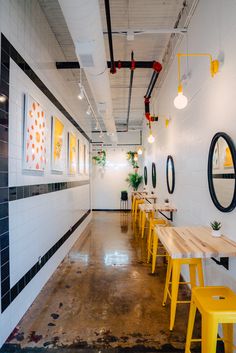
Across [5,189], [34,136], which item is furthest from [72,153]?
[5,189]

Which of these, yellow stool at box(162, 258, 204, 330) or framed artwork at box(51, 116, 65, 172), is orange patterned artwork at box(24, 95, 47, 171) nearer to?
framed artwork at box(51, 116, 65, 172)

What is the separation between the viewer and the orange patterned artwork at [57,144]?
3354 mm

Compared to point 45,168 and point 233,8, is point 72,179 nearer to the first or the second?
point 45,168

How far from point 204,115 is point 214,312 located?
6.26 ft

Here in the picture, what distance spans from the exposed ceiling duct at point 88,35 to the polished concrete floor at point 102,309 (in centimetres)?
293

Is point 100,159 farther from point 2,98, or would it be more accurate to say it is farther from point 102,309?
point 2,98

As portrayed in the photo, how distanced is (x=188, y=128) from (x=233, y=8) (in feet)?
4.53

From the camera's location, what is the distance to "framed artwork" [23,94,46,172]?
93.3 inches

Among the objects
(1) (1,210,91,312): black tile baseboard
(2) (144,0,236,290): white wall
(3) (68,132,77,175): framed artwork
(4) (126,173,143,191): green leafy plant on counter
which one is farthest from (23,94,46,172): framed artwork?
(4) (126,173,143,191): green leafy plant on counter

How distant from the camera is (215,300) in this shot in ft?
4.85

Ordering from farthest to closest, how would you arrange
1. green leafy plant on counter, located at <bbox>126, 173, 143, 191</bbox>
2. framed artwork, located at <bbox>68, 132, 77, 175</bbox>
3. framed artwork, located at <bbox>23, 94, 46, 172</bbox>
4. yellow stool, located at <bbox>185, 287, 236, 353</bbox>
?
green leafy plant on counter, located at <bbox>126, 173, 143, 191</bbox> → framed artwork, located at <bbox>68, 132, 77, 175</bbox> → framed artwork, located at <bbox>23, 94, 46, 172</bbox> → yellow stool, located at <bbox>185, 287, 236, 353</bbox>

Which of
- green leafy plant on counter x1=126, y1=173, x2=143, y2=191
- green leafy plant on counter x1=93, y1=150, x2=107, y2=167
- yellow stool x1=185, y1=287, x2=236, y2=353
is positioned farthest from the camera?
green leafy plant on counter x1=93, y1=150, x2=107, y2=167

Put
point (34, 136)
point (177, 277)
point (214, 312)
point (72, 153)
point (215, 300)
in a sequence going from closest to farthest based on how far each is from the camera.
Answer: point (214, 312) < point (215, 300) < point (177, 277) < point (34, 136) < point (72, 153)

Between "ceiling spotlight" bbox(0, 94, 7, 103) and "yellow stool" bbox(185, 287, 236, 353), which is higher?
"ceiling spotlight" bbox(0, 94, 7, 103)
